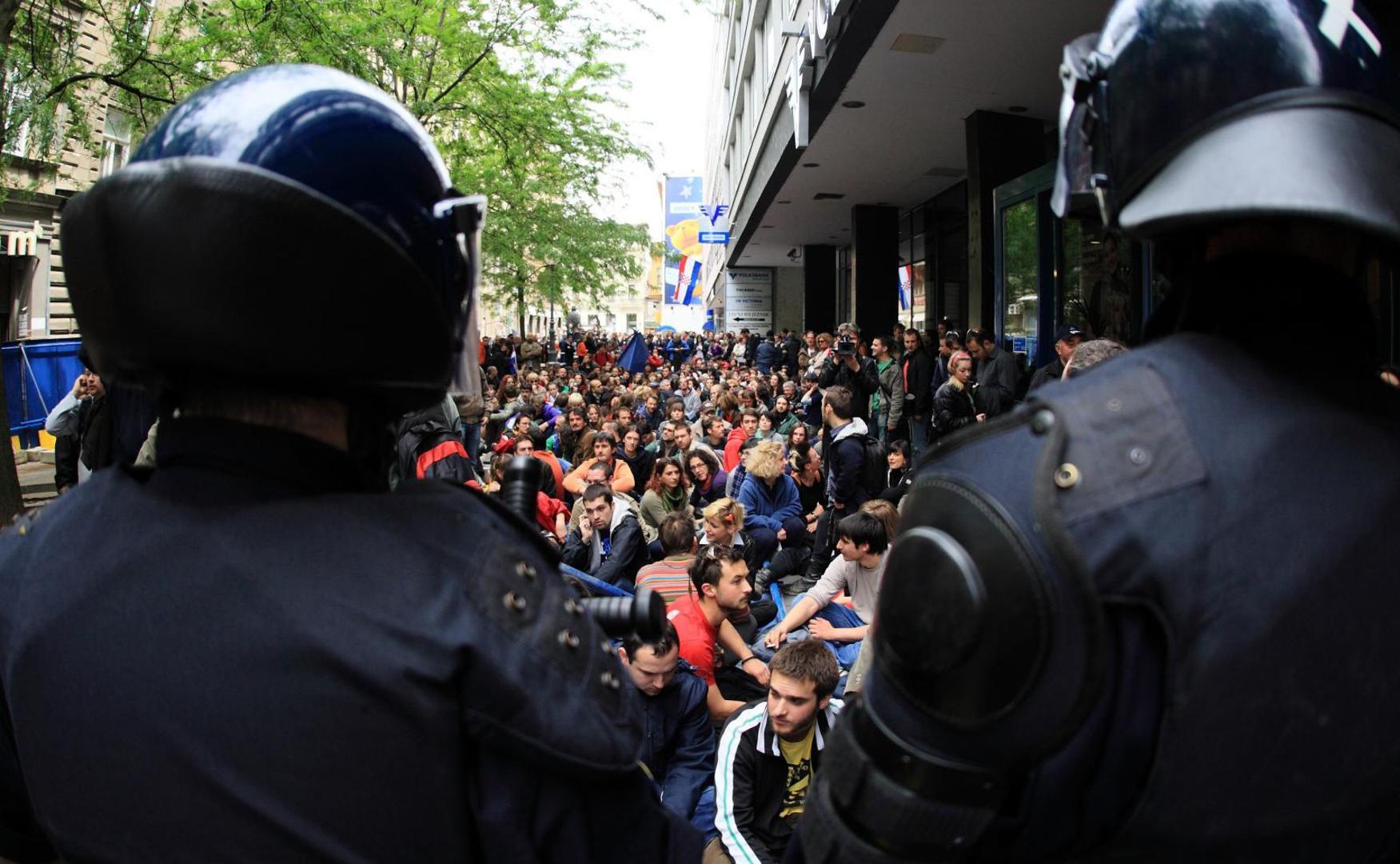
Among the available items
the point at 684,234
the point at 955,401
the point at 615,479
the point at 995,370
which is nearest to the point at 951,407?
the point at 955,401

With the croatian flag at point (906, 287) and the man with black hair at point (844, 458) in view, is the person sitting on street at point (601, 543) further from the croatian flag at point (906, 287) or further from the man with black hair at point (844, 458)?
the croatian flag at point (906, 287)

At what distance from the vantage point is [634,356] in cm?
2116

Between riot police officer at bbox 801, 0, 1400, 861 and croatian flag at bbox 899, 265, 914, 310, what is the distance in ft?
57.7

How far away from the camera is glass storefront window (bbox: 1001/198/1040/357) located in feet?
31.4

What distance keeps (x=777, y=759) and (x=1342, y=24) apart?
9.93 ft

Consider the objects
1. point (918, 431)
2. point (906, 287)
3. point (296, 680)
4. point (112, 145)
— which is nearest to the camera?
point (296, 680)

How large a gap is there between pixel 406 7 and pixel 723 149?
900 inches

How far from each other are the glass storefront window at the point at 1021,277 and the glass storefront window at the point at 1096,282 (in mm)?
394

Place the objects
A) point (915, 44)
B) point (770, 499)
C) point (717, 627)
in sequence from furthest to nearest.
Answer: point (915, 44), point (770, 499), point (717, 627)

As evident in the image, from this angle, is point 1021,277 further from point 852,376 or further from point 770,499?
point 770,499

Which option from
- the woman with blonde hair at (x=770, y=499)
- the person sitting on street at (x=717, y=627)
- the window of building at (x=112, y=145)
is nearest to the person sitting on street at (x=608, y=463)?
the woman with blonde hair at (x=770, y=499)

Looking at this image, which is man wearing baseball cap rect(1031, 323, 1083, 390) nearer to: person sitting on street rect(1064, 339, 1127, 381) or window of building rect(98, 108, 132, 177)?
person sitting on street rect(1064, 339, 1127, 381)

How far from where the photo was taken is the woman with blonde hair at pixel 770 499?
7.75 metres

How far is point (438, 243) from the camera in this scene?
1207mm
